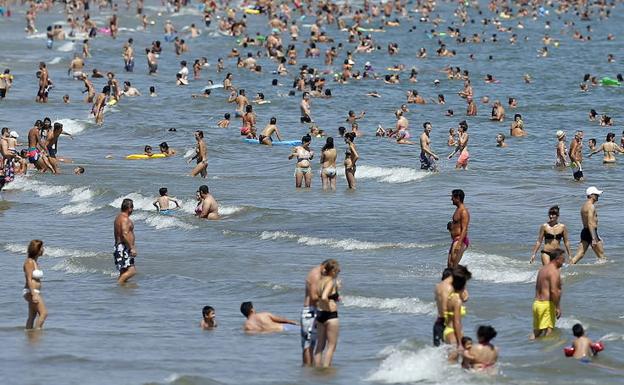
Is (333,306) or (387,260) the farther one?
(387,260)

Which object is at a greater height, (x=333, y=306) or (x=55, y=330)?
(x=333, y=306)

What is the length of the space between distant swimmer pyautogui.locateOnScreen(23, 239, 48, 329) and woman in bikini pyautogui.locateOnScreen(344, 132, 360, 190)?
39.3 feet

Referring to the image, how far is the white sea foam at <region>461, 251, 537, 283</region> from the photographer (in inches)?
725

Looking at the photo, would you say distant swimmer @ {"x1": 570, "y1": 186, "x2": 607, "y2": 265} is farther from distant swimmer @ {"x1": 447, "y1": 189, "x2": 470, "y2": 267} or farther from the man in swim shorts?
the man in swim shorts

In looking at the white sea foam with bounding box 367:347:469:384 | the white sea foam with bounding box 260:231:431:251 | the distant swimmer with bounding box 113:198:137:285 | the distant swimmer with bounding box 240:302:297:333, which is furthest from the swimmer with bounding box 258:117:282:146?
the white sea foam with bounding box 367:347:469:384

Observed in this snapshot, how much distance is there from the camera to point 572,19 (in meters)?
76.6

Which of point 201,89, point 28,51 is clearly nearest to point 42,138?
point 201,89

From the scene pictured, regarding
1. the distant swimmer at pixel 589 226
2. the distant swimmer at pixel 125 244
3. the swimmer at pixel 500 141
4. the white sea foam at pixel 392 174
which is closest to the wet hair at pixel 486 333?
the distant swimmer at pixel 589 226

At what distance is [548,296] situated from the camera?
45.9ft

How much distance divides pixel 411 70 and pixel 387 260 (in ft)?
105

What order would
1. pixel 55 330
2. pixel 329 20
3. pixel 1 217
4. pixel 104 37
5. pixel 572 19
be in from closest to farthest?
pixel 55 330 < pixel 1 217 < pixel 104 37 < pixel 329 20 < pixel 572 19

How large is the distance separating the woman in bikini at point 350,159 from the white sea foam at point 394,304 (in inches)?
368

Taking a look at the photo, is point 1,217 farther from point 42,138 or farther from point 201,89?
point 201,89

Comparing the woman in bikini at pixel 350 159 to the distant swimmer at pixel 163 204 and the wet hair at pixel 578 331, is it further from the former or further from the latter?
the wet hair at pixel 578 331
